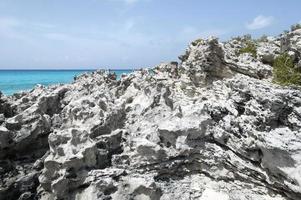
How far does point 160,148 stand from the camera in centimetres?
1128

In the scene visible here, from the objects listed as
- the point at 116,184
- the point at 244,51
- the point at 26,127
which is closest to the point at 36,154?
the point at 26,127

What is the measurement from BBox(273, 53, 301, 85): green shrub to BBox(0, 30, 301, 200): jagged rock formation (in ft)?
14.4

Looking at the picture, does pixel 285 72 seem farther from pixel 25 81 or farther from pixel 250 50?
pixel 25 81

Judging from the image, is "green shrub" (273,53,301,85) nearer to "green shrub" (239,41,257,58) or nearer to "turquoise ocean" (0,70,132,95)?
"green shrub" (239,41,257,58)

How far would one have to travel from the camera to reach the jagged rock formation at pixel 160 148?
1004cm

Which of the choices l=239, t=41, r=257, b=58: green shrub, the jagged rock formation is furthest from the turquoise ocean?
the jagged rock formation

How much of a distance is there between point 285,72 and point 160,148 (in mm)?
7817

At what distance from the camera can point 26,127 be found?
539 inches

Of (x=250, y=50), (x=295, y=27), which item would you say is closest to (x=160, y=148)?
(x=250, y=50)

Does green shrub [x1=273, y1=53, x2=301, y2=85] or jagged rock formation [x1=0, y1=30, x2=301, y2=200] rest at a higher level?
green shrub [x1=273, y1=53, x2=301, y2=85]

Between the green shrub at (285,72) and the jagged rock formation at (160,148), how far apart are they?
4393mm

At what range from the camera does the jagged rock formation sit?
32.9 feet

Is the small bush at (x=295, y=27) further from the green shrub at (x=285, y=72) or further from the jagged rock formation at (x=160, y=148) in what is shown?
the jagged rock formation at (x=160, y=148)

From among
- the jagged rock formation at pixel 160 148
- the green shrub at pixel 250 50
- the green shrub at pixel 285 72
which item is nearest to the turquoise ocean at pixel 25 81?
the green shrub at pixel 250 50
